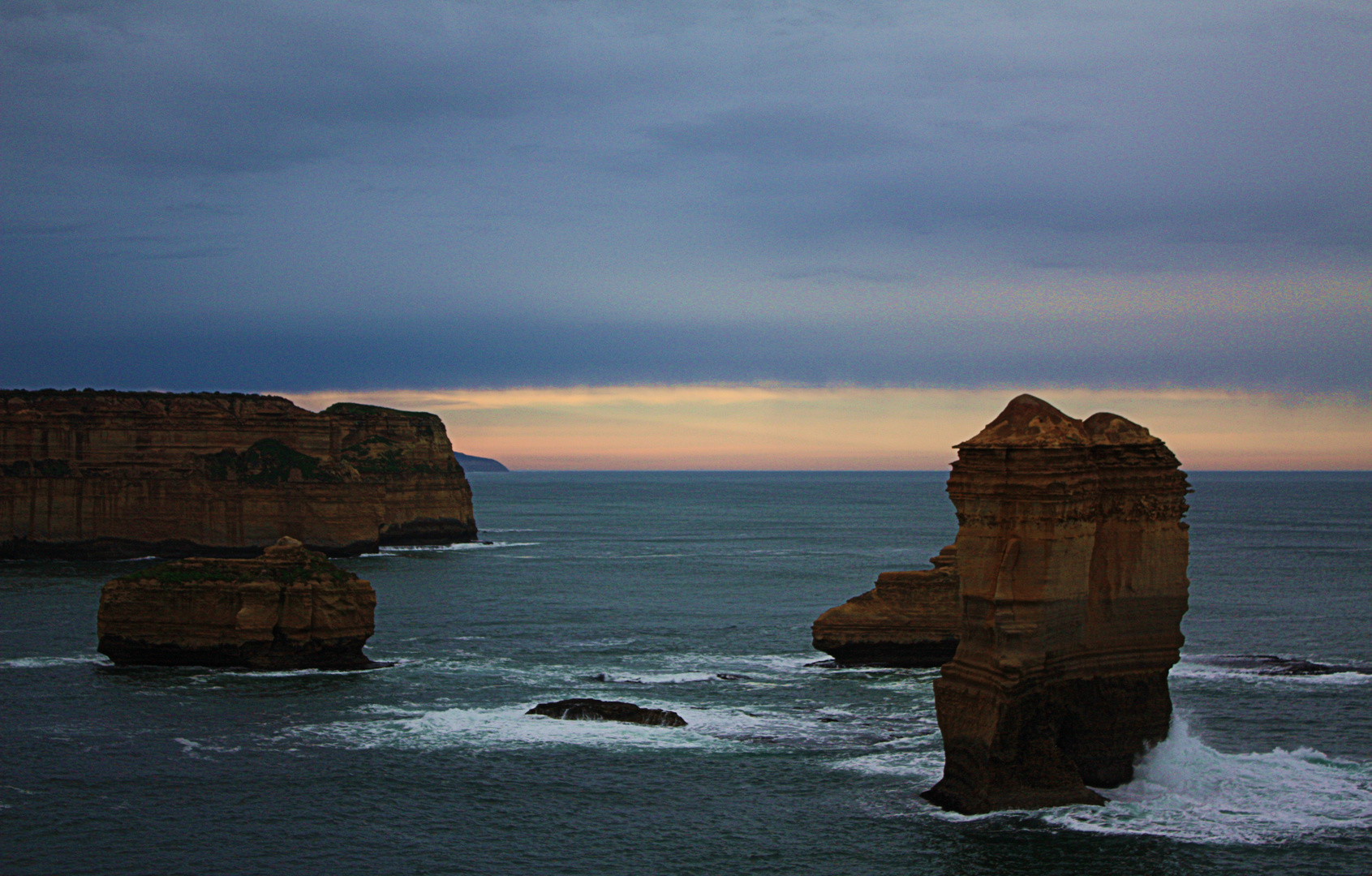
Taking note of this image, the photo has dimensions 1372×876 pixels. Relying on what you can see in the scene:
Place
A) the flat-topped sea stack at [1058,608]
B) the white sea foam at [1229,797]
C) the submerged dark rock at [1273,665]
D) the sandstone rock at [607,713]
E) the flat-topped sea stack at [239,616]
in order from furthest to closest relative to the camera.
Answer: the flat-topped sea stack at [239,616] → the submerged dark rock at [1273,665] → the sandstone rock at [607,713] → the flat-topped sea stack at [1058,608] → the white sea foam at [1229,797]

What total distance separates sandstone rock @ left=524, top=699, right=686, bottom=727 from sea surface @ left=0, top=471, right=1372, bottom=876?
57cm

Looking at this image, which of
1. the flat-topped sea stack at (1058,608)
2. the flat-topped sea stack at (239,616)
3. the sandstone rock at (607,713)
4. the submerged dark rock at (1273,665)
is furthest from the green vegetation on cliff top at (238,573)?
the submerged dark rock at (1273,665)

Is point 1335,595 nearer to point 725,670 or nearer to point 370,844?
point 725,670

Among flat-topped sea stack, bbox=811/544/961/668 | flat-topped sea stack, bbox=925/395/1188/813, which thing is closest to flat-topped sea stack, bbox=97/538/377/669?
flat-topped sea stack, bbox=811/544/961/668

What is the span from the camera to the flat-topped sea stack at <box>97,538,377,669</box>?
46781 mm

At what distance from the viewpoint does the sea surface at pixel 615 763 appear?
83.9 feet

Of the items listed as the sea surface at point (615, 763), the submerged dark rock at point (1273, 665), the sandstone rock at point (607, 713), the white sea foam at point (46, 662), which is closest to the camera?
the sea surface at point (615, 763)

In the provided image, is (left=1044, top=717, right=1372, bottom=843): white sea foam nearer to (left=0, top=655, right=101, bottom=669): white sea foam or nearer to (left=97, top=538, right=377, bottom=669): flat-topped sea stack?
(left=97, top=538, right=377, bottom=669): flat-topped sea stack

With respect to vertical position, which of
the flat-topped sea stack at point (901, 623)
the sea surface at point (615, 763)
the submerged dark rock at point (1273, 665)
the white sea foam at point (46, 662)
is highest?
the flat-topped sea stack at point (901, 623)

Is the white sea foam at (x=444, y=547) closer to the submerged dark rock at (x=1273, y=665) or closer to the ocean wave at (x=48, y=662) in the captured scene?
the ocean wave at (x=48, y=662)

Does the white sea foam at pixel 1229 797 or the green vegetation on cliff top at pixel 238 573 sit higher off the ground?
the green vegetation on cliff top at pixel 238 573

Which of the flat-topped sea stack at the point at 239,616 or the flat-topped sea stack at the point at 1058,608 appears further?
the flat-topped sea stack at the point at 239,616

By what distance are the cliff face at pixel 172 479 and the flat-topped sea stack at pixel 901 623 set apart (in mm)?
68583

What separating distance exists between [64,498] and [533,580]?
1696 inches
